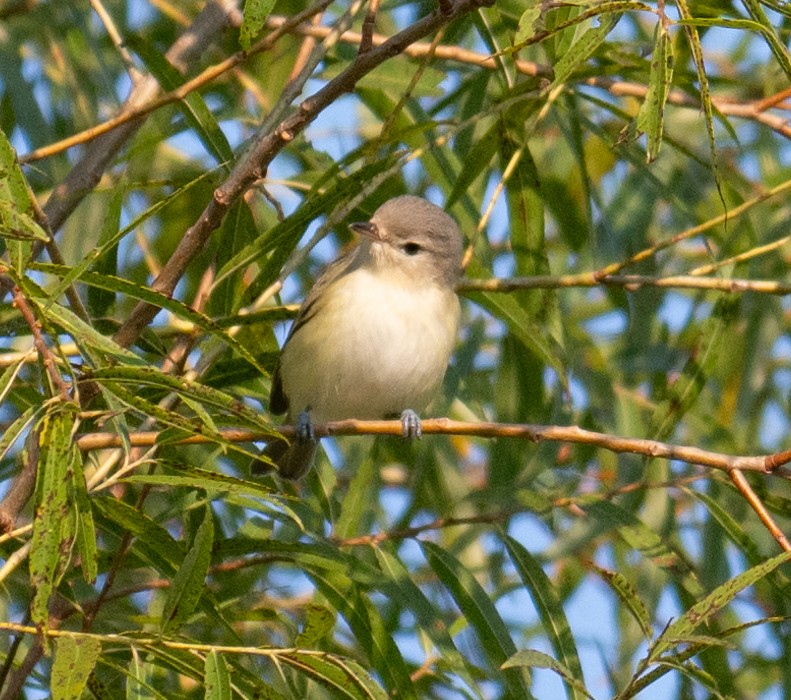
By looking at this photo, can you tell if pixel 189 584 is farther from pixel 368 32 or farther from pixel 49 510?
pixel 368 32

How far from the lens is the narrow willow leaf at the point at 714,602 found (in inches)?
85.0

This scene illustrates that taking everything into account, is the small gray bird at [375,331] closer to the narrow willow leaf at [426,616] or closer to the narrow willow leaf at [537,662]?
the narrow willow leaf at [426,616]

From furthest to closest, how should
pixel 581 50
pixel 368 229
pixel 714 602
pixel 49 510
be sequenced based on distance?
pixel 368 229 < pixel 581 50 < pixel 714 602 < pixel 49 510

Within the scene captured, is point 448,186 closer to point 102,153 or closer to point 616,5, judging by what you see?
point 102,153

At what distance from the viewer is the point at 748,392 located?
4566mm

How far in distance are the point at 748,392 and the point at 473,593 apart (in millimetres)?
1755

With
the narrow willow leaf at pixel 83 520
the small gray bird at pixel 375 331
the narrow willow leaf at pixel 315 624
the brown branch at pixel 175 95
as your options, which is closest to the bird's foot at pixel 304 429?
the small gray bird at pixel 375 331

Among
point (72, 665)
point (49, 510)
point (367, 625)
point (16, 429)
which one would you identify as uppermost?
point (367, 625)

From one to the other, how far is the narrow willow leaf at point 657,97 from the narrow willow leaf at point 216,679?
40.8 inches

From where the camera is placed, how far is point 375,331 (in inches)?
154

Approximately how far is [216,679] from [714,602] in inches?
31.2

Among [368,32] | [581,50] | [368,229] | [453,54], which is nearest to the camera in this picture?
[581,50]

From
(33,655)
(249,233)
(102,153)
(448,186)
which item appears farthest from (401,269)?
(33,655)

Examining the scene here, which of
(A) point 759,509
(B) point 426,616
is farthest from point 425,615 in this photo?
(A) point 759,509
